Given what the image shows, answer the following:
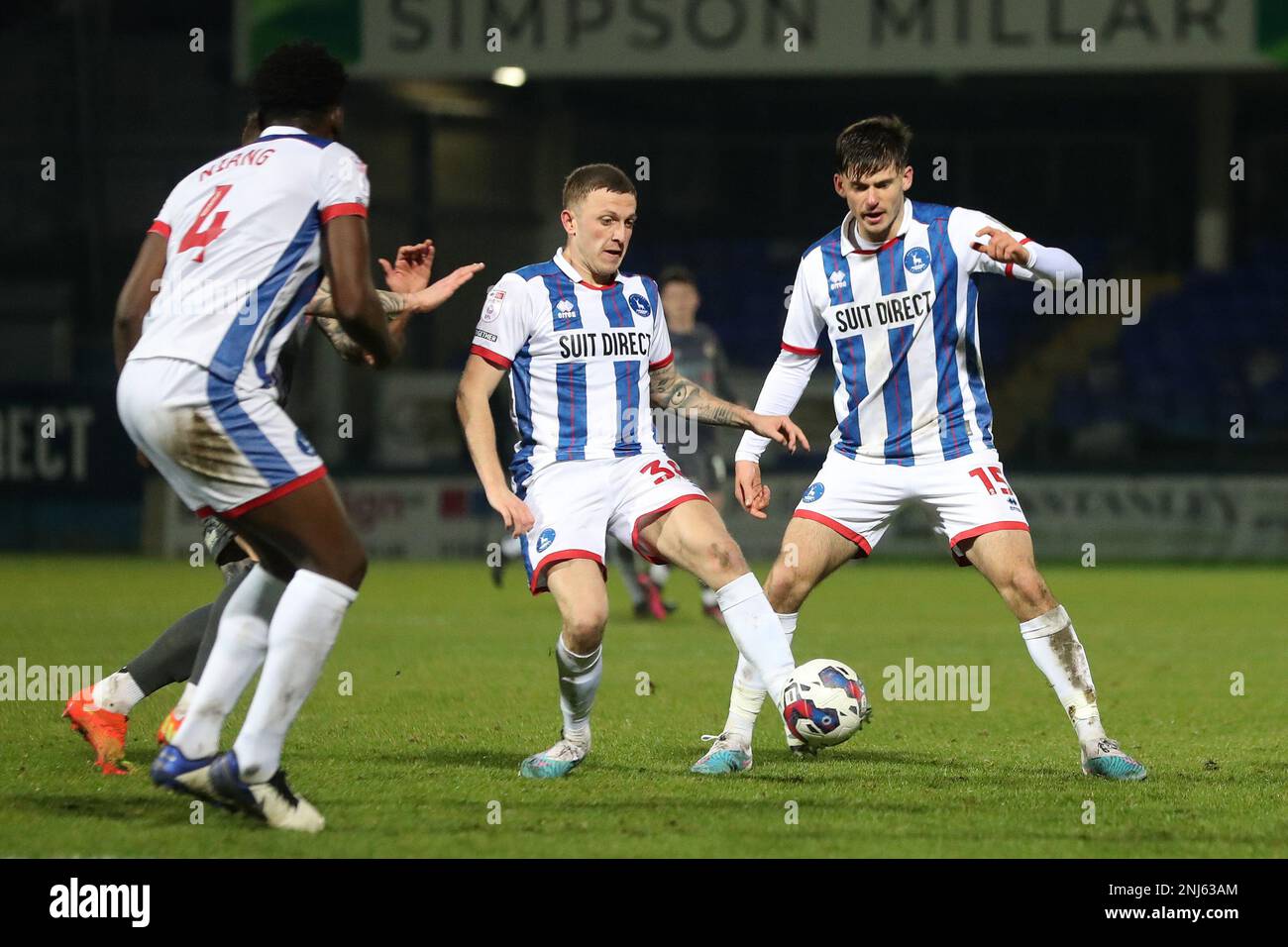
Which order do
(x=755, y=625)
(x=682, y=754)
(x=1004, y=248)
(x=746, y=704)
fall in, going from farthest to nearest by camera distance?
(x=682, y=754), (x=746, y=704), (x=755, y=625), (x=1004, y=248)

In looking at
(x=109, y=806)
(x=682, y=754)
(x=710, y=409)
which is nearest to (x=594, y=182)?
(x=710, y=409)

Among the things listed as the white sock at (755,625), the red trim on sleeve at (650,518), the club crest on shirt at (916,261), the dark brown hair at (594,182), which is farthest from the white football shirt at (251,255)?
the club crest on shirt at (916,261)

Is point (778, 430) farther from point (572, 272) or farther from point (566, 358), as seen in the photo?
point (572, 272)

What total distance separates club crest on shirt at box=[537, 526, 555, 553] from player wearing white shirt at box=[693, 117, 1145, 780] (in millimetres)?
707

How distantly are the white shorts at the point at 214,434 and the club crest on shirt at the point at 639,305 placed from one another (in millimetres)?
1805

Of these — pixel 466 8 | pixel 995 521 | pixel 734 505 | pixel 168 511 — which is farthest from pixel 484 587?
pixel 995 521

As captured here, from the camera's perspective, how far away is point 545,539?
6.07 m

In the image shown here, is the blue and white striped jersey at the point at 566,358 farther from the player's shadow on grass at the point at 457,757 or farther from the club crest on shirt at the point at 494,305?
the player's shadow on grass at the point at 457,757

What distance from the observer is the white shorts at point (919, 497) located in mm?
6133

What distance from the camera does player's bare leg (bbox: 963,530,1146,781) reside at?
5996 millimetres

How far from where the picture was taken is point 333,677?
9.09 meters

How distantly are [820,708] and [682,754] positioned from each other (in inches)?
37.3
